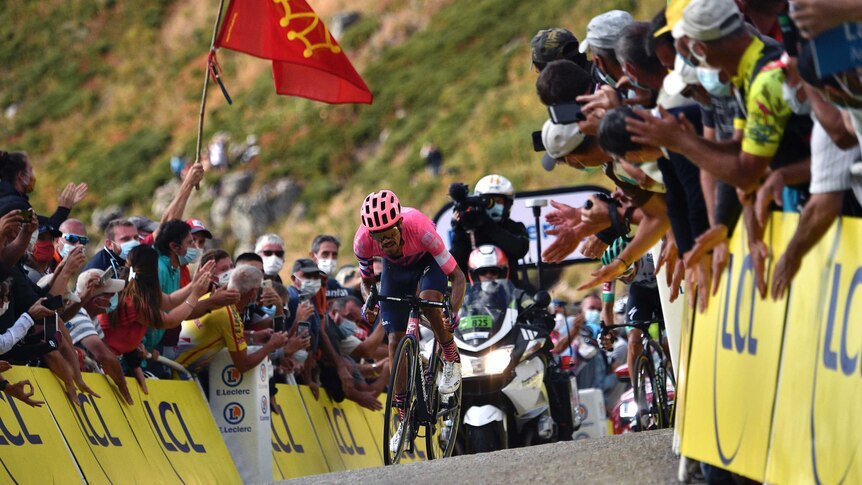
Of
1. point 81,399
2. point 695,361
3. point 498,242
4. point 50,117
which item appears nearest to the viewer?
point 695,361

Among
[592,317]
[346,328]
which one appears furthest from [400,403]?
[592,317]

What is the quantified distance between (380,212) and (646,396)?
3133mm

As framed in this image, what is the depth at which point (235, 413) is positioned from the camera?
497 inches

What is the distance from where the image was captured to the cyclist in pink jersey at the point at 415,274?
38.6ft

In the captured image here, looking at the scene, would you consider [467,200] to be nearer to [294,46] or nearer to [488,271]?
[488,271]

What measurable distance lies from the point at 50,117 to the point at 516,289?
271ft

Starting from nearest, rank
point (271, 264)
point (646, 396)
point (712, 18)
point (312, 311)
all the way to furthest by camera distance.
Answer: point (712, 18)
point (646, 396)
point (312, 311)
point (271, 264)

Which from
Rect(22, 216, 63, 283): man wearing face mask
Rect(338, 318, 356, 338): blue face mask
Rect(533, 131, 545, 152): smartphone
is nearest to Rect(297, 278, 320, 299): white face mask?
Rect(338, 318, 356, 338): blue face mask

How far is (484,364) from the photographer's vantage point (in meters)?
12.8

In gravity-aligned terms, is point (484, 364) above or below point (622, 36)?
below

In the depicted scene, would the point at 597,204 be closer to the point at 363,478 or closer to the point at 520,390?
the point at 363,478

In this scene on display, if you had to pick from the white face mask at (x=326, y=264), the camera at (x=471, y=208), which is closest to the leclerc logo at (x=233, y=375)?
the camera at (x=471, y=208)

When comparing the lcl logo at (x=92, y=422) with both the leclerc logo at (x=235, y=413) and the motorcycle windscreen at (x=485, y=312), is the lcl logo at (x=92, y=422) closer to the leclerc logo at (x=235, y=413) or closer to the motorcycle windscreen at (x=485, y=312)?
the leclerc logo at (x=235, y=413)

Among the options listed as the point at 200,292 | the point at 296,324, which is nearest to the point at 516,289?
the point at 296,324
